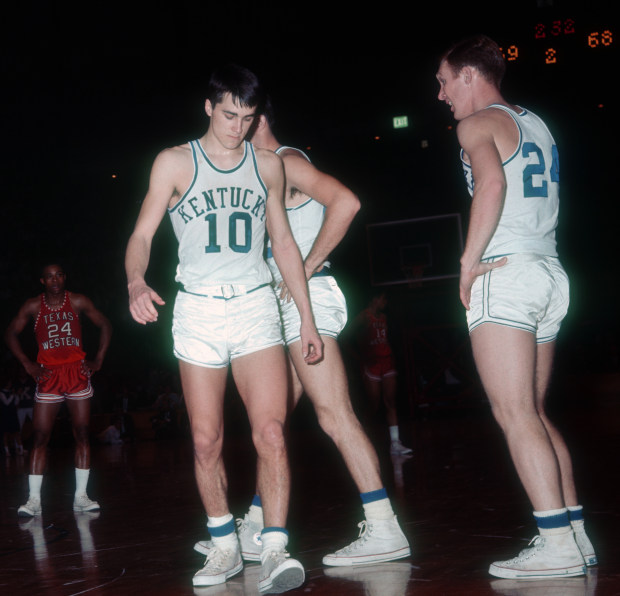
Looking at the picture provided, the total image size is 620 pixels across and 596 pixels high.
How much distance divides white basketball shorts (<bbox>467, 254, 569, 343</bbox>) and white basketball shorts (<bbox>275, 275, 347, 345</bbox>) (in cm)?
71

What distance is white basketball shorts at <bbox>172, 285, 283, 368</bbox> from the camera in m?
2.77

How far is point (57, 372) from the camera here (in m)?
5.43

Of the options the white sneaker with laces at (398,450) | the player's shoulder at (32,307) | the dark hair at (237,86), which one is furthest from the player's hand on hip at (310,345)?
the white sneaker with laces at (398,450)

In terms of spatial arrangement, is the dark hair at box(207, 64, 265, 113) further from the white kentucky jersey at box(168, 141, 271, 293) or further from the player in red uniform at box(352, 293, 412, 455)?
the player in red uniform at box(352, 293, 412, 455)

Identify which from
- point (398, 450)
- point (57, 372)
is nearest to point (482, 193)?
point (57, 372)

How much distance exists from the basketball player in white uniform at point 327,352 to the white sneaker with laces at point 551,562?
53cm

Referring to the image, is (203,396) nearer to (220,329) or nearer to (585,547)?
(220,329)

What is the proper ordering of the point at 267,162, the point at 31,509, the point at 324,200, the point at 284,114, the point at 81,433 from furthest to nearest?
the point at 284,114 < the point at 81,433 < the point at 31,509 < the point at 324,200 < the point at 267,162

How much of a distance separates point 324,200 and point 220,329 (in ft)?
2.53

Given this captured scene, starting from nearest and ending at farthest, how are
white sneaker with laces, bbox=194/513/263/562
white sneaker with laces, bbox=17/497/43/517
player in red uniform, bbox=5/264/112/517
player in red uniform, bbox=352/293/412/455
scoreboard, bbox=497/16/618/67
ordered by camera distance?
1. white sneaker with laces, bbox=194/513/263/562
2. white sneaker with laces, bbox=17/497/43/517
3. player in red uniform, bbox=5/264/112/517
4. player in red uniform, bbox=352/293/412/455
5. scoreboard, bbox=497/16/618/67

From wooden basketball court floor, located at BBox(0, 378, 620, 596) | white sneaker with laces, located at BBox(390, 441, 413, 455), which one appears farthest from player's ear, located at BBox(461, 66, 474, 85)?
white sneaker with laces, located at BBox(390, 441, 413, 455)

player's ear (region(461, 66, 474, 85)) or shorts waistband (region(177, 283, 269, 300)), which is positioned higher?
player's ear (region(461, 66, 474, 85))

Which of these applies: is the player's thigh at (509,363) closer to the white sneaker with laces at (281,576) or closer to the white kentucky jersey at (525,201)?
the white kentucky jersey at (525,201)

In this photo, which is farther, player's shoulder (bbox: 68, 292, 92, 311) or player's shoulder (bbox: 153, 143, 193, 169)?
player's shoulder (bbox: 68, 292, 92, 311)
